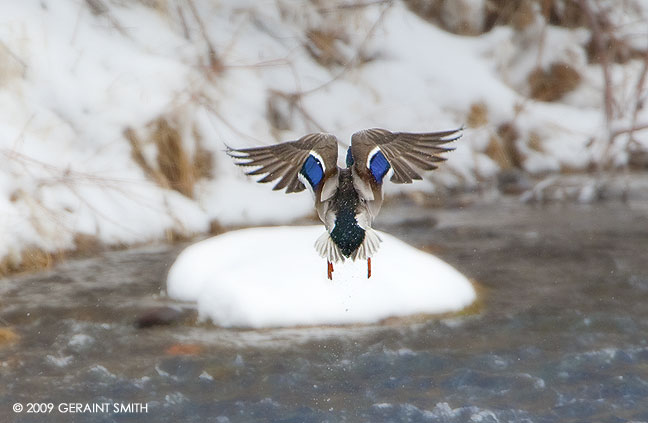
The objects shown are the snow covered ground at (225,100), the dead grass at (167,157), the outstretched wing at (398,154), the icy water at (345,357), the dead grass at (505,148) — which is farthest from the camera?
the dead grass at (505,148)

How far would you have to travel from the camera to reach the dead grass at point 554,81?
9.95 m

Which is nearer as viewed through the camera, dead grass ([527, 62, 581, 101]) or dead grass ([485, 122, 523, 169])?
dead grass ([485, 122, 523, 169])

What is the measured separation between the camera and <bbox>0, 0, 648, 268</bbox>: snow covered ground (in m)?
7.02

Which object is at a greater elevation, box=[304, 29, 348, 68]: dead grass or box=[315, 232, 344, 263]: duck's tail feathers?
box=[304, 29, 348, 68]: dead grass

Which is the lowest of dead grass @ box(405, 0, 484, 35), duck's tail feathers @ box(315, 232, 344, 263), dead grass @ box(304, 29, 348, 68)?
duck's tail feathers @ box(315, 232, 344, 263)

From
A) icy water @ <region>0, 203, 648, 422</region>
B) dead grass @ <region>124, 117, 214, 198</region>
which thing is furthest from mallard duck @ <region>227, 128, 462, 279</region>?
dead grass @ <region>124, 117, 214, 198</region>

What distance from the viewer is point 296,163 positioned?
2.48 metres

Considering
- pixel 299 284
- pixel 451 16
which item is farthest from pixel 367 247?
pixel 451 16

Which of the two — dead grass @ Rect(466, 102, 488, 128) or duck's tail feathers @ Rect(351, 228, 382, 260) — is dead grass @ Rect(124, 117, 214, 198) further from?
duck's tail feathers @ Rect(351, 228, 382, 260)

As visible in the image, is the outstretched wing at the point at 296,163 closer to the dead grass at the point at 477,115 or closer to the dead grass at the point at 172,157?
the dead grass at the point at 172,157

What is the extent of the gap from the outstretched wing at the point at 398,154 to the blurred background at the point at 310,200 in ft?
6.90

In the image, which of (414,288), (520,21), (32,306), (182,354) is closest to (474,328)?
(414,288)

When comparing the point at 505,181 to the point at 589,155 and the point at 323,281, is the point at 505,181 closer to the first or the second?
the point at 589,155

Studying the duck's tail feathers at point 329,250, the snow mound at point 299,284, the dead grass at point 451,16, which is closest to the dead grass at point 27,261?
the snow mound at point 299,284
